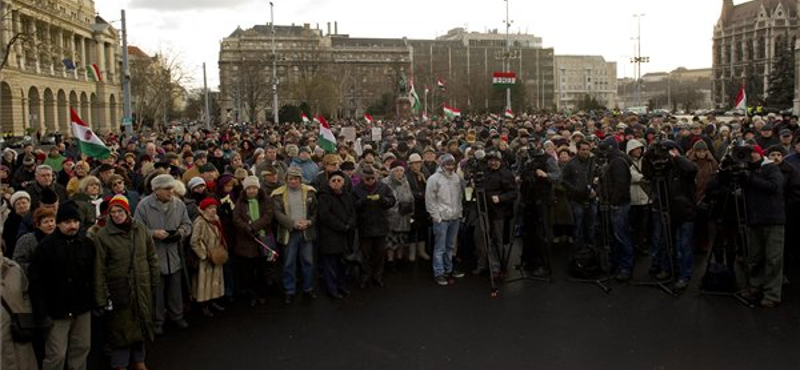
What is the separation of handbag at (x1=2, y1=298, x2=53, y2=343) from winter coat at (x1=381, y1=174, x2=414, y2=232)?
16.7 feet

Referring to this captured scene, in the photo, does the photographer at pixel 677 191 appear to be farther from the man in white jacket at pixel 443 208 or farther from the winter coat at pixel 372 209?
the winter coat at pixel 372 209

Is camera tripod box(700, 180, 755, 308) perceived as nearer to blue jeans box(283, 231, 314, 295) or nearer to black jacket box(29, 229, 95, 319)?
blue jeans box(283, 231, 314, 295)

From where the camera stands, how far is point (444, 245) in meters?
9.24

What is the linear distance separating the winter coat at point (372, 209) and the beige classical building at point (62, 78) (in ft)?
128

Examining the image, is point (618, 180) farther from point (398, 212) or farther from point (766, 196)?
point (398, 212)

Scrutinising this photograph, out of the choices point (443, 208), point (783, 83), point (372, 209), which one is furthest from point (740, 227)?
point (783, 83)

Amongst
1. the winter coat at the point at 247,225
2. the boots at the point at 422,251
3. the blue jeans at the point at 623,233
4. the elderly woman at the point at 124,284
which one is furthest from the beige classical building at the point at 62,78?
the blue jeans at the point at 623,233

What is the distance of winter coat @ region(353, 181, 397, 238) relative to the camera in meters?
8.88

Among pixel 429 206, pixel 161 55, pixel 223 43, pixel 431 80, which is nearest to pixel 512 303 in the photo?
pixel 429 206

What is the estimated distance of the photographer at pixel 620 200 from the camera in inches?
344

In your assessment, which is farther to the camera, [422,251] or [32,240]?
[422,251]

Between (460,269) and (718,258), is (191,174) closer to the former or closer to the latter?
(460,269)

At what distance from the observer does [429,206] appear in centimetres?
923

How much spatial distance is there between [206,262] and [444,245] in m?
3.31
